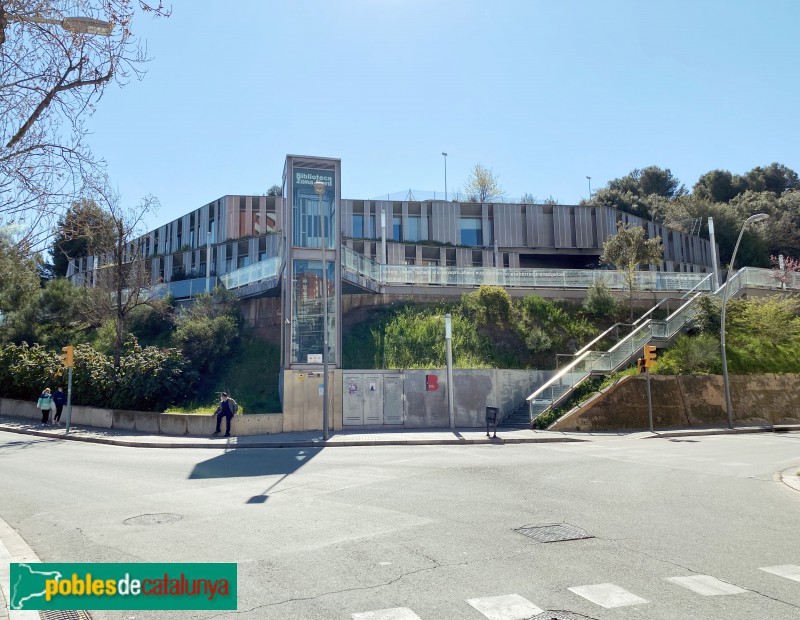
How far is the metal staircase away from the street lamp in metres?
20.8

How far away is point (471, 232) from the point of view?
49938mm

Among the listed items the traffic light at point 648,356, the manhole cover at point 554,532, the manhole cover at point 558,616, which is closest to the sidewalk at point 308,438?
the traffic light at point 648,356

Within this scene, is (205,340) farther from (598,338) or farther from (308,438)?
(598,338)

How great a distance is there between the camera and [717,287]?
3525 centimetres

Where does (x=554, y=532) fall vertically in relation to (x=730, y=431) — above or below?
above

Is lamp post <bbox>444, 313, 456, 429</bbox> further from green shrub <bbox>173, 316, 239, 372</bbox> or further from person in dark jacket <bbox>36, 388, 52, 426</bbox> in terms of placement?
person in dark jacket <bbox>36, 388, 52, 426</bbox>

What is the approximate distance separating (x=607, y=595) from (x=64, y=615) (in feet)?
15.7

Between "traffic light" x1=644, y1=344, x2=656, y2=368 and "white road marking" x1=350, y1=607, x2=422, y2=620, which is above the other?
"traffic light" x1=644, y1=344, x2=656, y2=368

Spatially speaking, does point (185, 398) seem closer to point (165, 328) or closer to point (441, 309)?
point (165, 328)

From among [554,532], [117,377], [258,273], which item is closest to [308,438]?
[117,377]

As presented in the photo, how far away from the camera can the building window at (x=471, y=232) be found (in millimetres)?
49750

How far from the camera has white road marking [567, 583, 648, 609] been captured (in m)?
5.36

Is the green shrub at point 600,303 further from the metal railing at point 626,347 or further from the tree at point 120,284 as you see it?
the tree at point 120,284

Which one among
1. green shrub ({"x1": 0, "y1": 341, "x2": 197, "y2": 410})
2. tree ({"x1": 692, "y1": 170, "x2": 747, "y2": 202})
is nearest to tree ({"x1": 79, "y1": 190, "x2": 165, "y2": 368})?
green shrub ({"x1": 0, "y1": 341, "x2": 197, "y2": 410})
